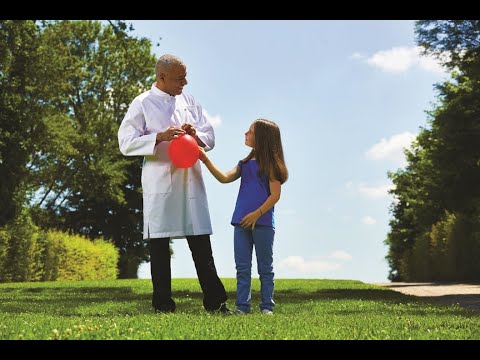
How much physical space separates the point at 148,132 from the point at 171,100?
1.53ft

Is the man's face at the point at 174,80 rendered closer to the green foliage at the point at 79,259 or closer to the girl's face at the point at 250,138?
the girl's face at the point at 250,138

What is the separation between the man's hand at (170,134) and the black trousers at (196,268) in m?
1.16

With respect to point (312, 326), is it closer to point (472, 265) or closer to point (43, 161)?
point (472, 265)

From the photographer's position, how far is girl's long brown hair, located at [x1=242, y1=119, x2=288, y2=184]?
321 inches

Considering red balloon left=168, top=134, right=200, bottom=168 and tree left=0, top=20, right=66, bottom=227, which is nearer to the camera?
red balloon left=168, top=134, right=200, bottom=168

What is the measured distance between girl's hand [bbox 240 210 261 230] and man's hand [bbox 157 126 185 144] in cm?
118

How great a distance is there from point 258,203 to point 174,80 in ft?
5.61

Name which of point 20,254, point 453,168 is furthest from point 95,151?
point 453,168

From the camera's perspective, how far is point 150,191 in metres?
8.15

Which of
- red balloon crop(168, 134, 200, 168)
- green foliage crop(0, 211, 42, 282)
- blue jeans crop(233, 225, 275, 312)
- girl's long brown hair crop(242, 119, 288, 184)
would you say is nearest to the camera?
red balloon crop(168, 134, 200, 168)

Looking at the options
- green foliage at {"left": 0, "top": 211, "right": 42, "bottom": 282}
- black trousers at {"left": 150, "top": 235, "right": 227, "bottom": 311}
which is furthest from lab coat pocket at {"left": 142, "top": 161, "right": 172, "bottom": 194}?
green foliage at {"left": 0, "top": 211, "right": 42, "bottom": 282}

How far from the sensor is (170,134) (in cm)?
787

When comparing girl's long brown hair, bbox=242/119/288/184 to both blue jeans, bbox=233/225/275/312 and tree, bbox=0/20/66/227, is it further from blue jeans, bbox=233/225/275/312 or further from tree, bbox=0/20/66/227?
tree, bbox=0/20/66/227
